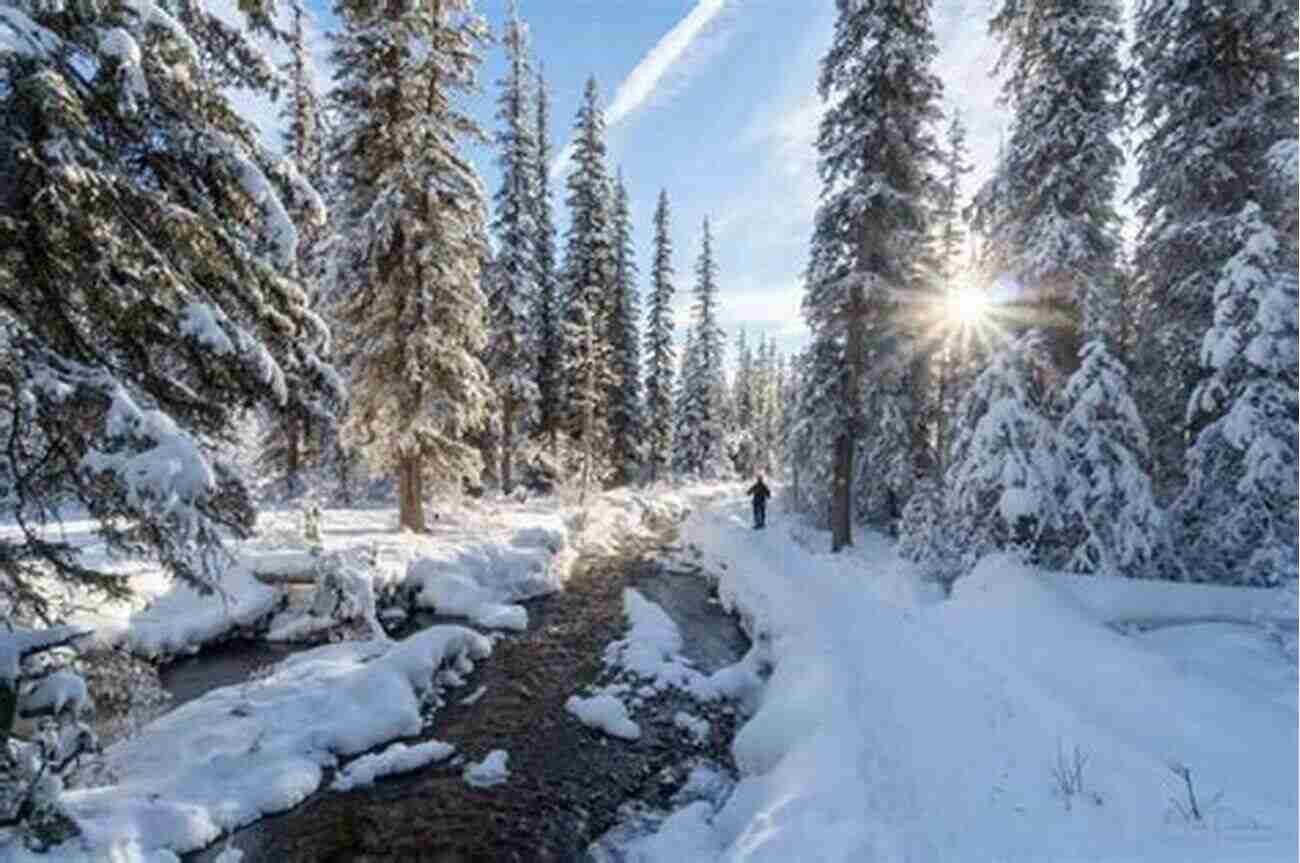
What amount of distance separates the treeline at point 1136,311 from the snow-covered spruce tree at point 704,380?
36250 millimetres

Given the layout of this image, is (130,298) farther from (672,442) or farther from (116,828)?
(672,442)

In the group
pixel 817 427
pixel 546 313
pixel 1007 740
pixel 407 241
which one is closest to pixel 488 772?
pixel 1007 740

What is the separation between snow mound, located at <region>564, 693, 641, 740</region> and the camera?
1046 cm

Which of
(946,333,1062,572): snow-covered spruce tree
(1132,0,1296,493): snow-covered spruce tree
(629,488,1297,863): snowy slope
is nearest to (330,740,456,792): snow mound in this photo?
(629,488,1297,863): snowy slope

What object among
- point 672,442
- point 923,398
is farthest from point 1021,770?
point 672,442

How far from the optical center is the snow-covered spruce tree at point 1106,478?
41.6ft

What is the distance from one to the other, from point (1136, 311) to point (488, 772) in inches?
590

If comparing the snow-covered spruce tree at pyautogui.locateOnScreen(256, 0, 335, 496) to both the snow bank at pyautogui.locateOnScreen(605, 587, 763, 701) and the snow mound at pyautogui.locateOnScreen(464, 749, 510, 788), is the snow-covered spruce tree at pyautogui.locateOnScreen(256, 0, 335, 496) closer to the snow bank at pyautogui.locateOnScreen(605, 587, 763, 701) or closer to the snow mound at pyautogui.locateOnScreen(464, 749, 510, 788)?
the snow bank at pyautogui.locateOnScreen(605, 587, 763, 701)

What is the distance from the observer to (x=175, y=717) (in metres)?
9.28

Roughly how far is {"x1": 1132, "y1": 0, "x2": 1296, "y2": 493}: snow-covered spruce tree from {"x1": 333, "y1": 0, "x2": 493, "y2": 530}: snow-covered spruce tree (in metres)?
13.9

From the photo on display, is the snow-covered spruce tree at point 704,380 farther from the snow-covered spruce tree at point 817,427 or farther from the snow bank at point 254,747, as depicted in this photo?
the snow bank at point 254,747

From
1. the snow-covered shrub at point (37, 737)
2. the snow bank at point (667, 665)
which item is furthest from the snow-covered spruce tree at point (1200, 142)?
the snow-covered shrub at point (37, 737)

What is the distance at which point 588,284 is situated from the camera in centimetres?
3812

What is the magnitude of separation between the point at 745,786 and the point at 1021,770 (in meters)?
2.63
